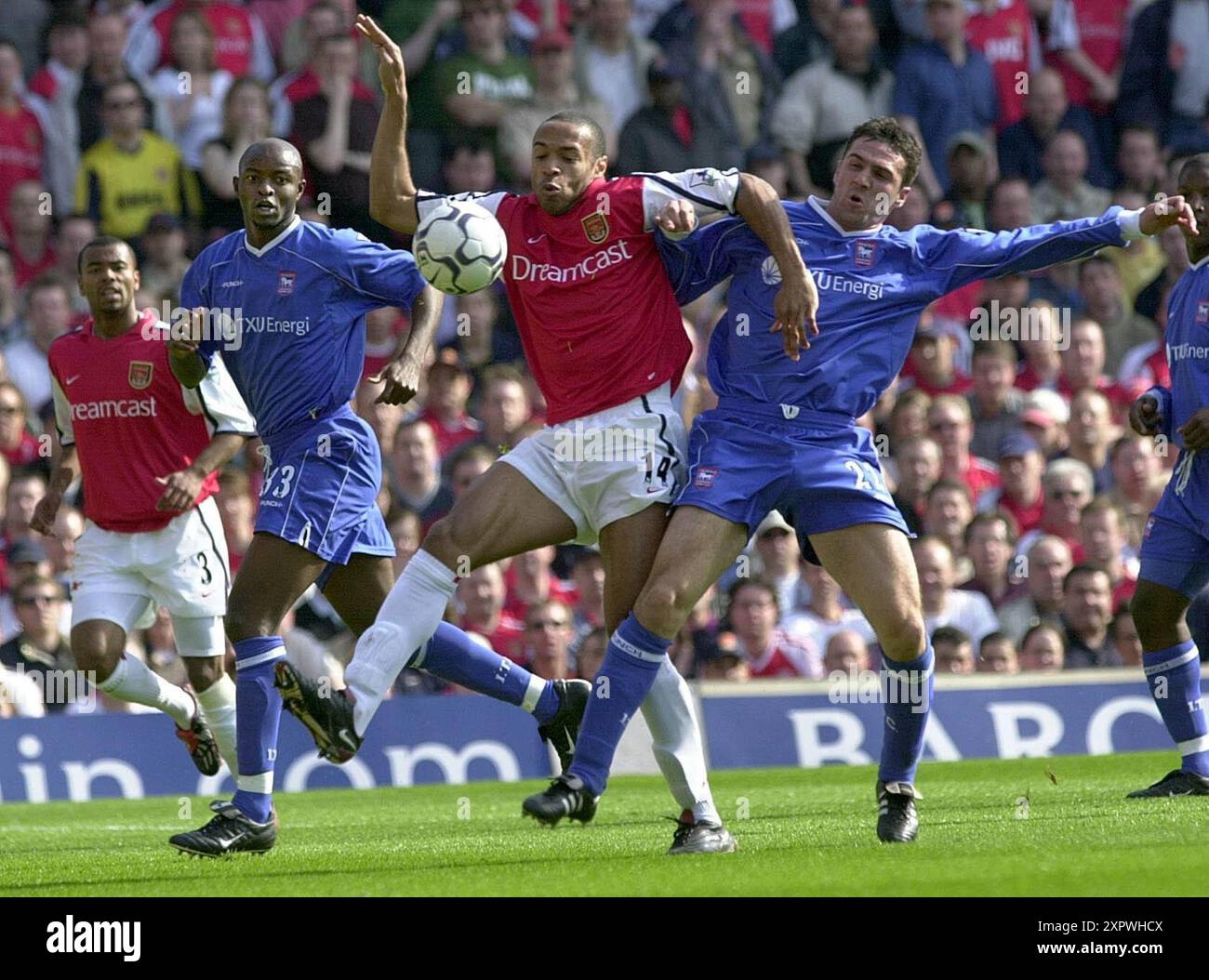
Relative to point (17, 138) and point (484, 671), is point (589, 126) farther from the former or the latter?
point (17, 138)

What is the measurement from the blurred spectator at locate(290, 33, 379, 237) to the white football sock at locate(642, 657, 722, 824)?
8.58m

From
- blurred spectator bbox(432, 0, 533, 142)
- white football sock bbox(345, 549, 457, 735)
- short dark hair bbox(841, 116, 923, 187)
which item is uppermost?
blurred spectator bbox(432, 0, 533, 142)

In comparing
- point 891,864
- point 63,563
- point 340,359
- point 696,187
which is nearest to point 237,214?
point 63,563

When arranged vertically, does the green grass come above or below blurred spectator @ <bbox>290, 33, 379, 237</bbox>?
below

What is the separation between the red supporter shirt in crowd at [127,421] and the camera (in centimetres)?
990

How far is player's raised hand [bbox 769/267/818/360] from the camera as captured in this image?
24.3 feet

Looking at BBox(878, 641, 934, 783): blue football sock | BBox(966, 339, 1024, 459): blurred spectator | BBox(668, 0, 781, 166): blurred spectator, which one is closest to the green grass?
BBox(878, 641, 934, 783): blue football sock

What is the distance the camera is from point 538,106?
16.1 m

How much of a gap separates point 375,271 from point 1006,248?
2665 mm

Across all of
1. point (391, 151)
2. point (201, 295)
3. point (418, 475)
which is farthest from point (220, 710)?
point (418, 475)

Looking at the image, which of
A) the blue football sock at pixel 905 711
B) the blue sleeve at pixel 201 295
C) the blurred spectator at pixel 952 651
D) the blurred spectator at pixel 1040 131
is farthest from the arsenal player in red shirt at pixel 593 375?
the blurred spectator at pixel 1040 131

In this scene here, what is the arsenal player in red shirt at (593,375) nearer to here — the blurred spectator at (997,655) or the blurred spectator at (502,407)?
the blurred spectator at (997,655)

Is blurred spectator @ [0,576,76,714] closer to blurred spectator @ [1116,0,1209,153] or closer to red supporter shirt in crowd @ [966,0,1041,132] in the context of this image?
red supporter shirt in crowd @ [966,0,1041,132]

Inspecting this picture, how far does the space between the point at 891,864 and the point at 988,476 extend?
26.9ft
